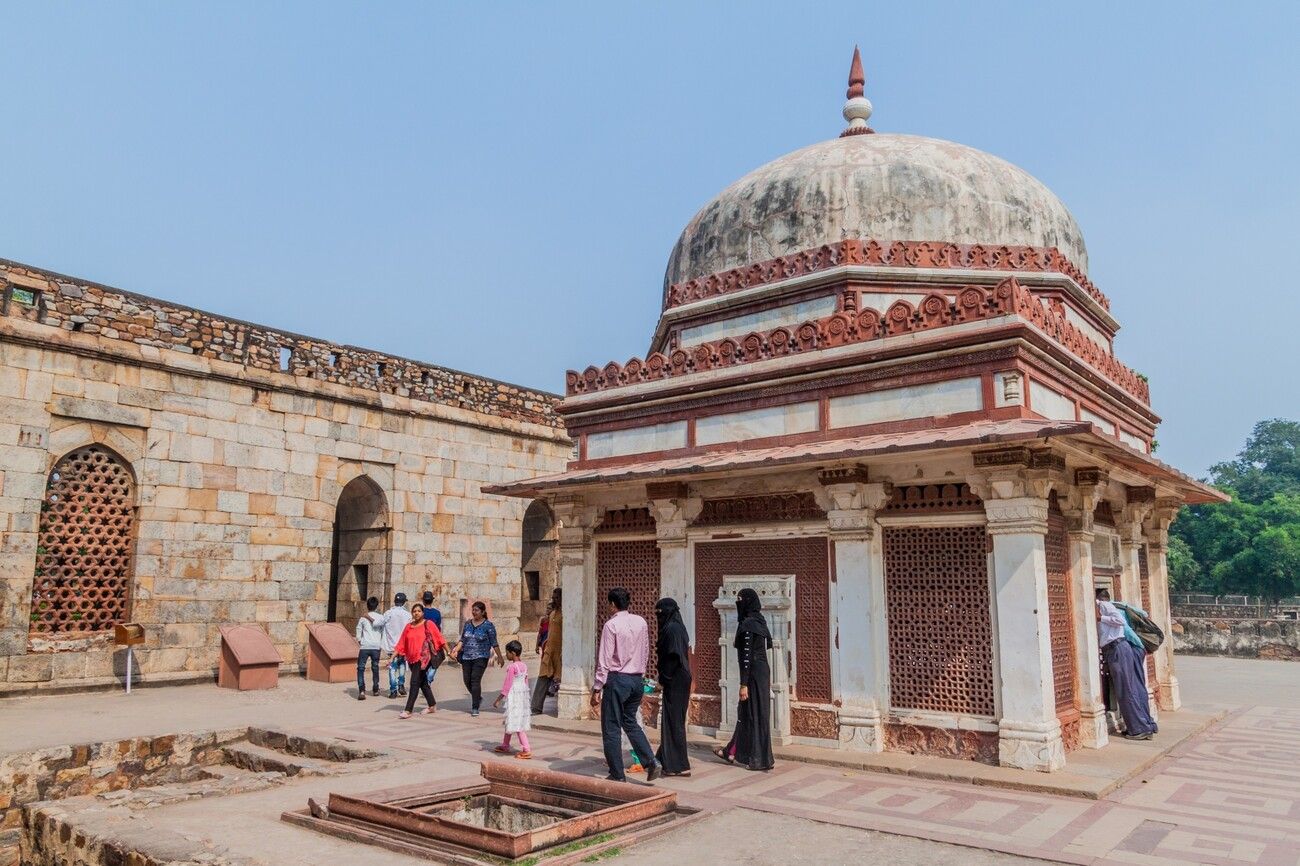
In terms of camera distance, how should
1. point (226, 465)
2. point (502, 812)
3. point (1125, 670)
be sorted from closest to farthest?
point (502, 812) → point (1125, 670) → point (226, 465)

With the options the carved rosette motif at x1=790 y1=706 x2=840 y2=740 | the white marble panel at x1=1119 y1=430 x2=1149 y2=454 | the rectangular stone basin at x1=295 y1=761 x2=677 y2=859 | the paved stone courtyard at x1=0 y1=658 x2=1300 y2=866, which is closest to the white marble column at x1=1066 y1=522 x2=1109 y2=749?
the paved stone courtyard at x1=0 y1=658 x2=1300 y2=866

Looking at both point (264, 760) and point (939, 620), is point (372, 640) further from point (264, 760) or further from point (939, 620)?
point (939, 620)

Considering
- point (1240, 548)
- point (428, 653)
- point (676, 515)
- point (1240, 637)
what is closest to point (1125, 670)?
point (676, 515)

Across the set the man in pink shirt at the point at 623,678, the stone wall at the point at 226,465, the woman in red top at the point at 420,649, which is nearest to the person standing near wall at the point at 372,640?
the woman in red top at the point at 420,649

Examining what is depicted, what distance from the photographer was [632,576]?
10.2m

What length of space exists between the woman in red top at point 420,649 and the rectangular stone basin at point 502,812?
4.27m

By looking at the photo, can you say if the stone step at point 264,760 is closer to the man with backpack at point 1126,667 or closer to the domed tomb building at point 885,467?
the domed tomb building at point 885,467

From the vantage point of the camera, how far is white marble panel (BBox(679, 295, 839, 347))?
10.4 meters

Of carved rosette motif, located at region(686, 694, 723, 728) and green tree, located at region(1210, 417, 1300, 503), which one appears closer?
carved rosette motif, located at region(686, 694, 723, 728)

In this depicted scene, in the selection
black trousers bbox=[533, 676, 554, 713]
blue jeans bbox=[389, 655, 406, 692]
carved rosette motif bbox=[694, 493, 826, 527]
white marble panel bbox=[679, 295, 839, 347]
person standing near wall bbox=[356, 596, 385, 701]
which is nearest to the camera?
carved rosette motif bbox=[694, 493, 826, 527]

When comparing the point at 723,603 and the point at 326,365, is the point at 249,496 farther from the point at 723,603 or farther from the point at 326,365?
the point at 723,603

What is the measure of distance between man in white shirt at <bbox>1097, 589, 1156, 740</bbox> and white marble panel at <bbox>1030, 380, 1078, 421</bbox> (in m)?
2.13

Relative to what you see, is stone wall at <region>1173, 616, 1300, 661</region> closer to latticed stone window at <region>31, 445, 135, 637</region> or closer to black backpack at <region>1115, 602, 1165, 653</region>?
black backpack at <region>1115, 602, 1165, 653</region>

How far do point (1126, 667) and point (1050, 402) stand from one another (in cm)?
286
